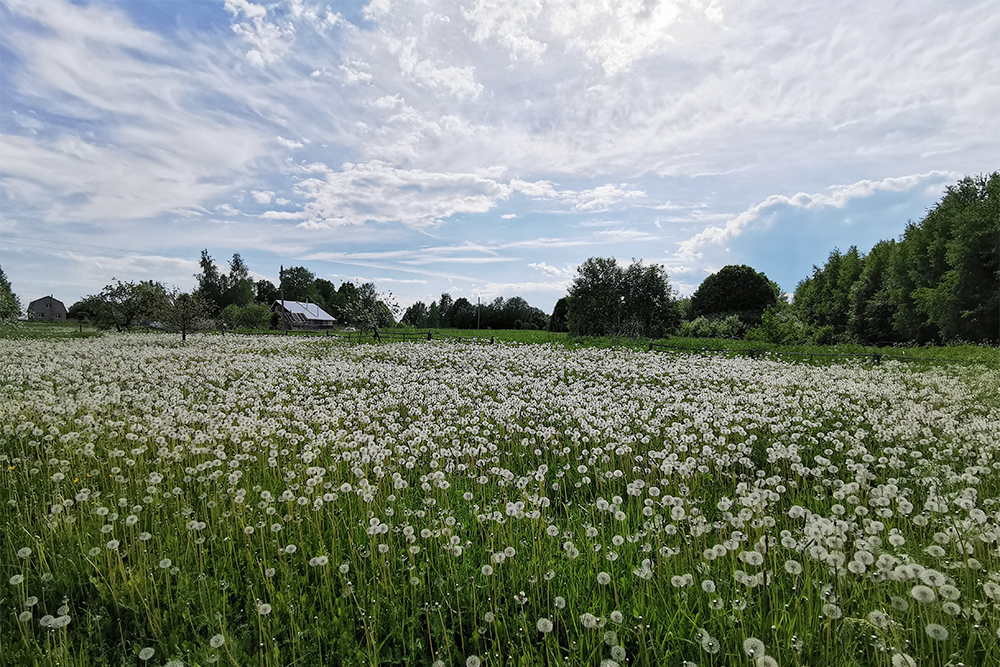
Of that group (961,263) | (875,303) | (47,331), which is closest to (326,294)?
(47,331)

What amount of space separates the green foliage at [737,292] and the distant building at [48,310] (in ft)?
248

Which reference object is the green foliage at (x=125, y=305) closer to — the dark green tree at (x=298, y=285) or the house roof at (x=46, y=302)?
the house roof at (x=46, y=302)

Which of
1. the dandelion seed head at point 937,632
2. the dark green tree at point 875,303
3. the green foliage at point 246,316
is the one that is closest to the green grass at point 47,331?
the green foliage at point 246,316

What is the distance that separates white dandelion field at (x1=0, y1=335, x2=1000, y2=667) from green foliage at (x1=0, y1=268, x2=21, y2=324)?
35.7 feet

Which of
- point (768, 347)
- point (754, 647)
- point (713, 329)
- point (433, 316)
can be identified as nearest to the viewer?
point (754, 647)

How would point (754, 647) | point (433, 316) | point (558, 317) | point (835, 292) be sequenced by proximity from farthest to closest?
point (433, 316)
point (558, 317)
point (835, 292)
point (754, 647)

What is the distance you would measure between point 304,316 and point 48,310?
45.9 meters

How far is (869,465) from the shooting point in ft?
22.9

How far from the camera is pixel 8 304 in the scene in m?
17.7

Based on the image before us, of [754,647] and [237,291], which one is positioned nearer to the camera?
[754,647]

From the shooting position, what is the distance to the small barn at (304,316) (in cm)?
7556

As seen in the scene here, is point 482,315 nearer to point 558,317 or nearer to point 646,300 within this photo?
point 558,317

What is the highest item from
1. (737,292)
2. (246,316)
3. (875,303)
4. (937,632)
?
(737,292)

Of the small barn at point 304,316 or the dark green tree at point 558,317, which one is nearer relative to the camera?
Result: the dark green tree at point 558,317
